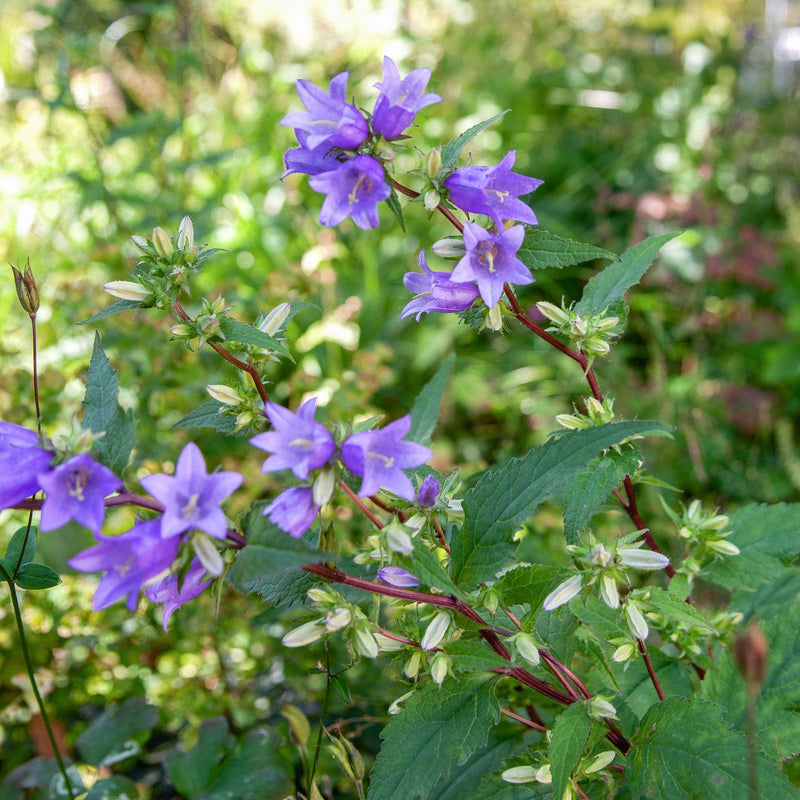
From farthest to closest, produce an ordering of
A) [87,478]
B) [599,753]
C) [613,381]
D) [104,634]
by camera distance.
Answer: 1. [613,381]
2. [104,634]
3. [599,753]
4. [87,478]

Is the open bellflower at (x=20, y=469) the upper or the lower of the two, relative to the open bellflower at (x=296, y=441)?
lower

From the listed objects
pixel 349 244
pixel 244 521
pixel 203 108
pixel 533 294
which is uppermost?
pixel 244 521

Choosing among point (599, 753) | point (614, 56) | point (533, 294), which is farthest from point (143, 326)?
point (614, 56)

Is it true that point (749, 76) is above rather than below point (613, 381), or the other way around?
above

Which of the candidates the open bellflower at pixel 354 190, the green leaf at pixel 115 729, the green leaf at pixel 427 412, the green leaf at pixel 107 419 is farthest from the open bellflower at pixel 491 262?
the green leaf at pixel 115 729

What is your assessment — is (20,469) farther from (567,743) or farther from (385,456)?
(567,743)

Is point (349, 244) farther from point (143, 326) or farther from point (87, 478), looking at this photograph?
point (87, 478)

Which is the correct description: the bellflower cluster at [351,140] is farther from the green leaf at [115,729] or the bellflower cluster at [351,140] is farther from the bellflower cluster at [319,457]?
the green leaf at [115,729]
